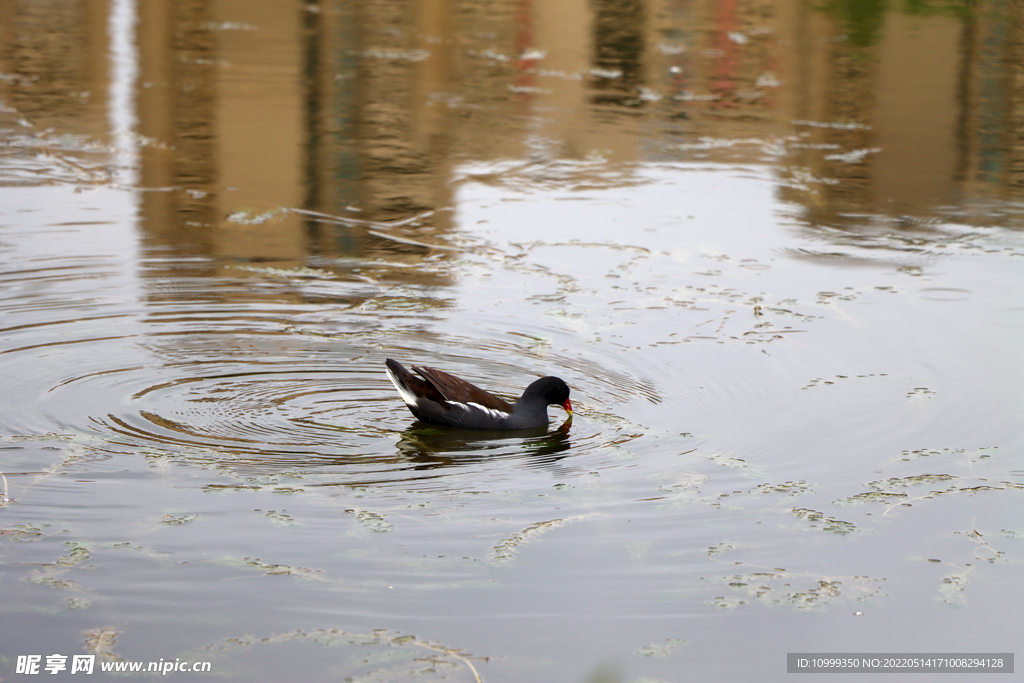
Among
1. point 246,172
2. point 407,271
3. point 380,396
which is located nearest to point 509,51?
point 246,172

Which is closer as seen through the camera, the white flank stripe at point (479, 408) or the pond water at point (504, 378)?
the pond water at point (504, 378)

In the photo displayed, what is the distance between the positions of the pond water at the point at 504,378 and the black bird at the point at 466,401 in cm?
13

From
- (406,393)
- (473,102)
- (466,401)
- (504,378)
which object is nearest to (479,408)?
(466,401)

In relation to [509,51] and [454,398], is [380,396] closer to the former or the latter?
[454,398]

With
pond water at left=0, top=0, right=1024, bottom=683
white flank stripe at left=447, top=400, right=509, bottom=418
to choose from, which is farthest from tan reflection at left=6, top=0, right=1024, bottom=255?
white flank stripe at left=447, top=400, right=509, bottom=418

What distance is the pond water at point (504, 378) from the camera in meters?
4.75

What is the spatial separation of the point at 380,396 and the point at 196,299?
229 cm

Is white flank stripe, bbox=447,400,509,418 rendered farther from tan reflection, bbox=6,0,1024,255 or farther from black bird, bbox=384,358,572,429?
tan reflection, bbox=6,0,1024,255

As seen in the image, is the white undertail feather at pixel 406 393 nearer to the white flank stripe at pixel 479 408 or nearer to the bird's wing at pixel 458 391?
the bird's wing at pixel 458 391

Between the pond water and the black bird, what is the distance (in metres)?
0.13

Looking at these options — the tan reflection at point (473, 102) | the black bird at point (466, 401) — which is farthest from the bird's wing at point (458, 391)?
the tan reflection at point (473, 102)

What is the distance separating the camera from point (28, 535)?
204 inches

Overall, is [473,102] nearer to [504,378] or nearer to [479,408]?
[504,378]

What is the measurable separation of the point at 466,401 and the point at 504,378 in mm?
969
